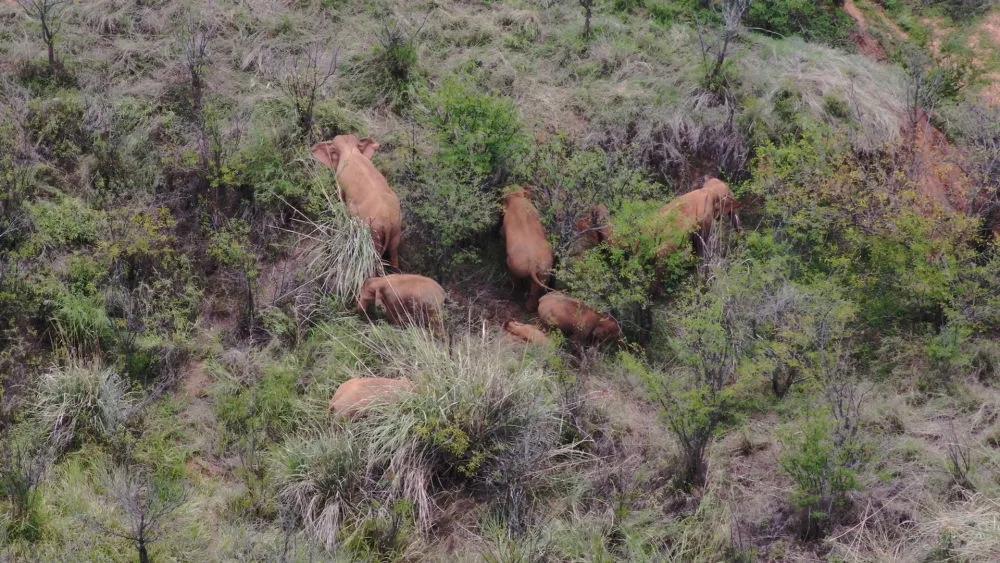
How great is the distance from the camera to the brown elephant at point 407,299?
909 centimetres

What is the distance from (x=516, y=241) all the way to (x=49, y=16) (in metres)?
7.29

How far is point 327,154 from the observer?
33.8ft

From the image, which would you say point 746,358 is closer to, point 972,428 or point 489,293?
point 972,428

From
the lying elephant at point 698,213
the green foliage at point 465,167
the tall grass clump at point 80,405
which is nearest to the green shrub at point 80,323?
the tall grass clump at point 80,405

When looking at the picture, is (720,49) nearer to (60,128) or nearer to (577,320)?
(577,320)

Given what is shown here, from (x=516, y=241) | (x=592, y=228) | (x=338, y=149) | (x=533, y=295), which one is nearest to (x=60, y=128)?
(x=338, y=149)

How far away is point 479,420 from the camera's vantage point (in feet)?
26.1

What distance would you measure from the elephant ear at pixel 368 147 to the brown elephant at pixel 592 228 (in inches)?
105

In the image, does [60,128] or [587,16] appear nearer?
[60,128]

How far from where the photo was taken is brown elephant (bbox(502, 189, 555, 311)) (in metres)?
9.67

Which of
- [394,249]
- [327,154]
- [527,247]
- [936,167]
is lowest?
[394,249]

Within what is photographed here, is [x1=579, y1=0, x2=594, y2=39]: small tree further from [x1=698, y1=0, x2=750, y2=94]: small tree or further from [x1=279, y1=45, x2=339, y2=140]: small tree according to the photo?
[x1=279, y1=45, x2=339, y2=140]: small tree

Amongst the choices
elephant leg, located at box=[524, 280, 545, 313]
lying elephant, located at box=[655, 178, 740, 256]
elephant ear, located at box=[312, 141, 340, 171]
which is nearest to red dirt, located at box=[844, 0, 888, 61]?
lying elephant, located at box=[655, 178, 740, 256]

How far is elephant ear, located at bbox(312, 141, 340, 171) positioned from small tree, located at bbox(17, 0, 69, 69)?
12.1 feet
